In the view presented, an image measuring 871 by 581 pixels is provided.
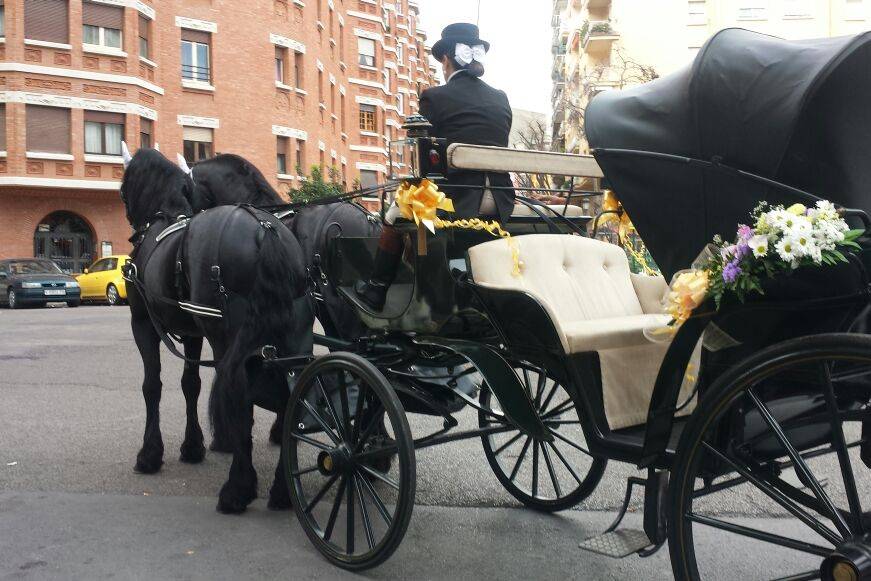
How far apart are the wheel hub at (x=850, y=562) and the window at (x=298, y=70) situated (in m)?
35.1

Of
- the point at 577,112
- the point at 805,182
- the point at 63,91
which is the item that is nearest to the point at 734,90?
the point at 805,182

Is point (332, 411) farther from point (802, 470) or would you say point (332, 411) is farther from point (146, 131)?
point (146, 131)

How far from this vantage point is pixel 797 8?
1617 inches

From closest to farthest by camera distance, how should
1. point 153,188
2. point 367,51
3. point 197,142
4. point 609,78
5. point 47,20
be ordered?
1. point 153,188
2. point 47,20
3. point 197,142
4. point 609,78
5. point 367,51

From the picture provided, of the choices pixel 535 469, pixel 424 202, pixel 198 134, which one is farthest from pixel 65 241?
pixel 424 202

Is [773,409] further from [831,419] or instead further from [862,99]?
[862,99]

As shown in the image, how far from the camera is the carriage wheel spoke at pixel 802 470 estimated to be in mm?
2500

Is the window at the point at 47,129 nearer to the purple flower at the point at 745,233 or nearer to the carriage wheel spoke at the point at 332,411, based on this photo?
the carriage wheel spoke at the point at 332,411

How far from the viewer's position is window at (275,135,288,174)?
114 ft

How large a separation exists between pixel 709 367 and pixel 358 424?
184 centimetres

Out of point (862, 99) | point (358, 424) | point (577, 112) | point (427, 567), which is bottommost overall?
point (427, 567)

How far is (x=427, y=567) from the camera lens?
393 cm

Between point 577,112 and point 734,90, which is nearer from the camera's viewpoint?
point 734,90

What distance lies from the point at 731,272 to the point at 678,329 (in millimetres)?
357
